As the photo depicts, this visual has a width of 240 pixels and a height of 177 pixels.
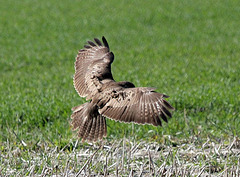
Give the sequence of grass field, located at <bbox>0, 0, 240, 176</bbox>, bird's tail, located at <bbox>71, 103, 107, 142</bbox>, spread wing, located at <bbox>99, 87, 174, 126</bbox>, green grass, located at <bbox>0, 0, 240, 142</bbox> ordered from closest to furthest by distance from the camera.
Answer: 1. spread wing, located at <bbox>99, 87, 174, 126</bbox>
2. bird's tail, located at <bbox>71, 103, 107, 142</bbox>
3. grass field, located at <bbox>0, 0, 240, 176</bbox>
4. green grass, located at <bbox>0, 0, 240, 142</bbox>

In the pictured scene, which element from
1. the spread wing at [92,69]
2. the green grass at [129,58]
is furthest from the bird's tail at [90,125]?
the green grass at [129,58]

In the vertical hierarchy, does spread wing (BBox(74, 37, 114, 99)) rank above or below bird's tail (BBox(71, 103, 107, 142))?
above

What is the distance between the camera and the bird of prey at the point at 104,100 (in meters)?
4.21

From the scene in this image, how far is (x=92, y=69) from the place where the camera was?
18.0ft

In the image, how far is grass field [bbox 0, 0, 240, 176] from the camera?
6.14 metres

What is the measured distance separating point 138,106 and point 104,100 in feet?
1.43

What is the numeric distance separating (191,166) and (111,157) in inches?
33.1

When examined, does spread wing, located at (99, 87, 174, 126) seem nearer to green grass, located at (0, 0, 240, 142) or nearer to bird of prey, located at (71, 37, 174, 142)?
bird of prey, located at (71, 37, 174, 142)

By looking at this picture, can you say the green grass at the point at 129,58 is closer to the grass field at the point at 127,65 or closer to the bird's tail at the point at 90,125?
the grass field at the point at 127,65

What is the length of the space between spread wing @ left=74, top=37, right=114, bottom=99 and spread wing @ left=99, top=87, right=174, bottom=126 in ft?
1.64

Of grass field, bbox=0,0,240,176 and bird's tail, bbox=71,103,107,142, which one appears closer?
bird's tail, bbox=71,103,107,142

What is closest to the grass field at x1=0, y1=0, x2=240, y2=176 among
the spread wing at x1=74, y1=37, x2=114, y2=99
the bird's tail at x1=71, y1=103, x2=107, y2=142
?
the bird's tail at x1=71, y1=103, x2=107, y2=142

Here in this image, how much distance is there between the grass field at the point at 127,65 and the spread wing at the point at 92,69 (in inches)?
25.4

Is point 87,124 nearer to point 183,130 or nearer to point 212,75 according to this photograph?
point 183,130
